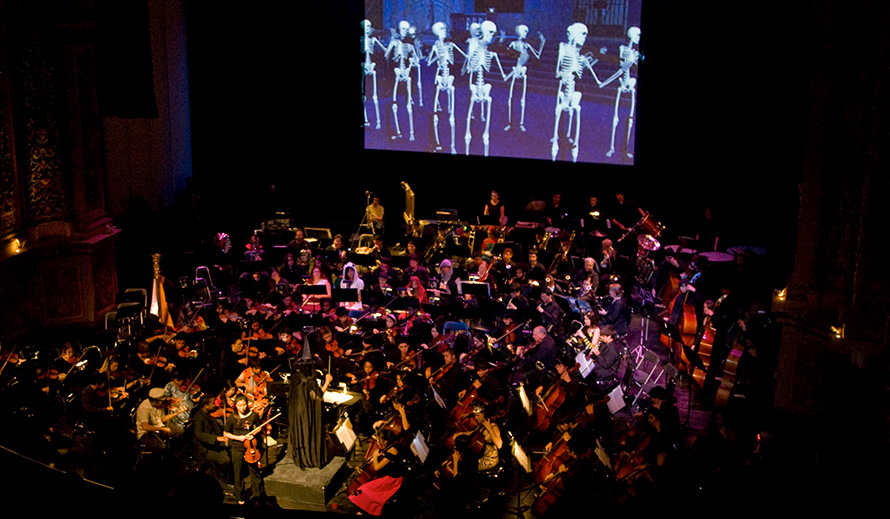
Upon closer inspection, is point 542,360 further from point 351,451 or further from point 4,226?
point 4,226

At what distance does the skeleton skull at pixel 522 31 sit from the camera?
16.4 meters

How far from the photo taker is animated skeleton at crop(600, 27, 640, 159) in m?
15.9

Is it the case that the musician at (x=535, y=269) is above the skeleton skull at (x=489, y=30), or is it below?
below

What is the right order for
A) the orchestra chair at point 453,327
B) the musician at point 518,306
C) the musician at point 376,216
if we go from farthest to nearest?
1. the musician at point 376,216
2. the musician at point 518,306
3. the orchestra chair at point 453,327

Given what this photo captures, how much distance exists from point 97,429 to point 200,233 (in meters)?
7.98

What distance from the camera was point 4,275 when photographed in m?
10.9

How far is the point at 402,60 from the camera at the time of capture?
17.3m

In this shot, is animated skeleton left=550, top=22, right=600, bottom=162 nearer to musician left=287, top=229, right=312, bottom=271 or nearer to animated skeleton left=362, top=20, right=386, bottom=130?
animated skeleton left=362, top=20, right=386, bottom=130

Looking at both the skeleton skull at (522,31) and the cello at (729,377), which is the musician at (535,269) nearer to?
the cello at (729,377)

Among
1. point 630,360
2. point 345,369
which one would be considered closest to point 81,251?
point 345,369

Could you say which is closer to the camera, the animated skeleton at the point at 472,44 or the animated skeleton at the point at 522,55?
the animated skeleton at the point at 522,55

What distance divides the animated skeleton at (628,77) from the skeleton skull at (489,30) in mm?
2518

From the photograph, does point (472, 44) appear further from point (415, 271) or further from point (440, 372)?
point (440, 372)

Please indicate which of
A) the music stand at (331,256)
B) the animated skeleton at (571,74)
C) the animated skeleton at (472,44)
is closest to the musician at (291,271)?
the music stand at (331,256)
